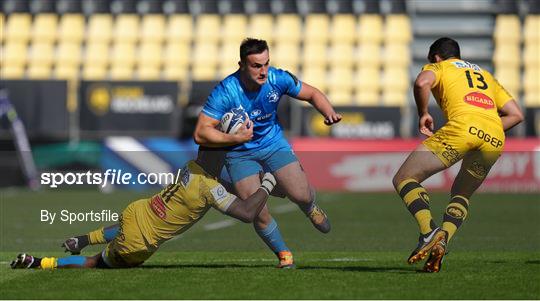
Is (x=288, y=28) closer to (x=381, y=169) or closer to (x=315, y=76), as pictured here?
(x=315, y=76)

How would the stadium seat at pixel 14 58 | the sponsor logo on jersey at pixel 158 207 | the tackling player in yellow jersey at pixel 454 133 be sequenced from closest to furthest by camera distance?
the tackling player in yellow jersey at pixel 454 133 < the sponsor logo on jersey at pixel 158 207 < the stadium seat at pixel 14 58

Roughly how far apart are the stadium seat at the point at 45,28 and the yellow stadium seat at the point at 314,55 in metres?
5.93

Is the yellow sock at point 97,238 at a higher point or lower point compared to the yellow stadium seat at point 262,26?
higher

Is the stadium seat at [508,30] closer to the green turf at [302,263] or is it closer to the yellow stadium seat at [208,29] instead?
the yellow stadium seat at [208,29]

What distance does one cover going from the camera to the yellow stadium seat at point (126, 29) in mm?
28172

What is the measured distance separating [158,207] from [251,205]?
80 cm

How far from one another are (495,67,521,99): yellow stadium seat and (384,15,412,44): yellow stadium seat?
2.21 m

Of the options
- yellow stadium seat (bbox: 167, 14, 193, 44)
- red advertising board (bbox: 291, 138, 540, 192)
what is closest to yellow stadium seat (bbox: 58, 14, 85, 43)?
yellow stadium seat (bbox: 167, 14, 193, 44)

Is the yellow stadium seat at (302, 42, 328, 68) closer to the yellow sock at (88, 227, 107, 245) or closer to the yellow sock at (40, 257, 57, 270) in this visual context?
the yellow sock at (88, 227, 107, 245)

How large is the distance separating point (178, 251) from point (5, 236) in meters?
2.60

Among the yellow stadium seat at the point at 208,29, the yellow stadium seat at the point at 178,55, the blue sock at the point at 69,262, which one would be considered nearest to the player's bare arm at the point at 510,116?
the blue sock at the point at 69,262

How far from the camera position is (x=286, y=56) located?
27500 mm

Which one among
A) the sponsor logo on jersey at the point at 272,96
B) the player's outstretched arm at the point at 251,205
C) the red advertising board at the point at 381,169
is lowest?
the red advertising board at the point at 381,169

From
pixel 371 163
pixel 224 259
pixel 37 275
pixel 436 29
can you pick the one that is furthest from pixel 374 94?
pixel 37 275
